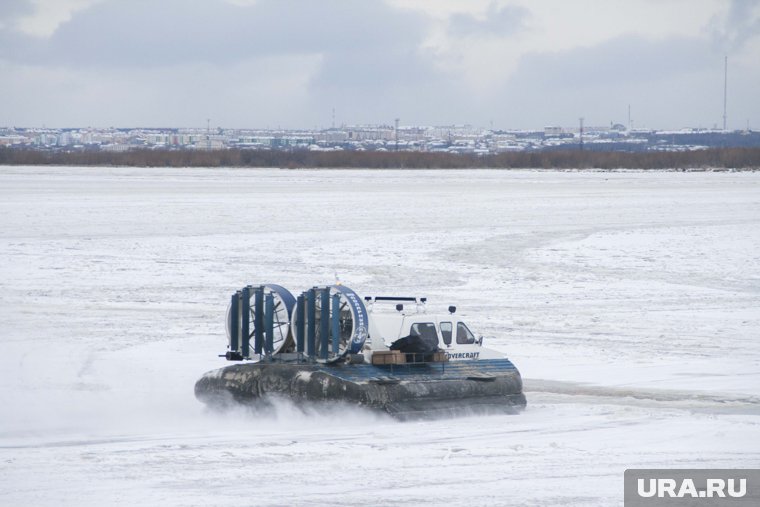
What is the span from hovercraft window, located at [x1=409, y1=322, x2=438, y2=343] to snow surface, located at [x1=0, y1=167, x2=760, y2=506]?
1.07 m

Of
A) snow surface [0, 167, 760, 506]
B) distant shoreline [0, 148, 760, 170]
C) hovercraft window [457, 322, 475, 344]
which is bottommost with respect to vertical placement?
snow surface [0, 167, 760, 506]

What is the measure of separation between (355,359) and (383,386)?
20.8 inches

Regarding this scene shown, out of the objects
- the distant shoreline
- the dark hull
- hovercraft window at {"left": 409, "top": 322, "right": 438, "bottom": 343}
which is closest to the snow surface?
the dark hull

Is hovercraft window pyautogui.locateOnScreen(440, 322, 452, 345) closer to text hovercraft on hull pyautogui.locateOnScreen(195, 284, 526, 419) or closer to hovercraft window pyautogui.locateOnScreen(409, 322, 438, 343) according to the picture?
text hovercraft on hull pyautogui.locateOnScreen(195, 284, 526, 419)

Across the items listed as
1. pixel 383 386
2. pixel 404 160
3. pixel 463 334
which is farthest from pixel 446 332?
pixel 404 160

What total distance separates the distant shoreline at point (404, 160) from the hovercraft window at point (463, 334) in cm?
9541

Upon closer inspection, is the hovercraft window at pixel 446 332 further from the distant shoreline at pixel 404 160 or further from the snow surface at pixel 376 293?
the distant shoreline at pixel 404 160

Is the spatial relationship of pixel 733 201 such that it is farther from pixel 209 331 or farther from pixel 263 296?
pixel 263 296

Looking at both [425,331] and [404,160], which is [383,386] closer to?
[425,331]

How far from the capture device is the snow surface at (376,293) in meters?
11.1

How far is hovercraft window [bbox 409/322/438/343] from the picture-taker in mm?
14586

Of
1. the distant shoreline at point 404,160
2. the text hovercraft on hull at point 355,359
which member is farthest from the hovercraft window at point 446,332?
the distant shoreline at point 404,160

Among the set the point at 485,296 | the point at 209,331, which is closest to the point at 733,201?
the point at 485,296

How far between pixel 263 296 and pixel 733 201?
41.7m
